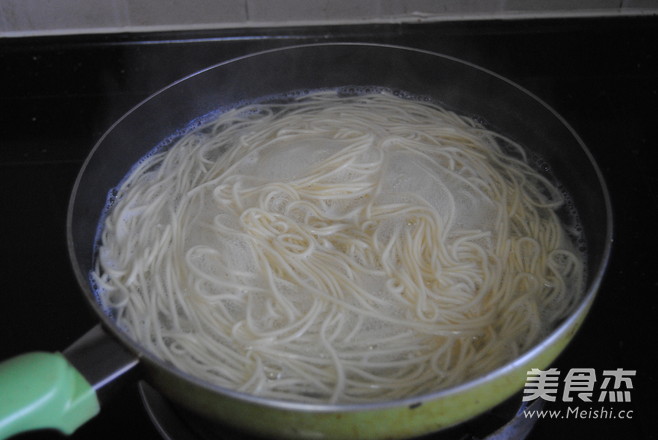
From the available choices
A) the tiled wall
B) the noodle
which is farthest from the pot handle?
the tiled wall

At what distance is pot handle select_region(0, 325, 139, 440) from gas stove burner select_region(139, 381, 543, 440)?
32 cm

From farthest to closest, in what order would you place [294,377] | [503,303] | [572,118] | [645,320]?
[572,118]
[645,320]
[503,303]
[294,377]

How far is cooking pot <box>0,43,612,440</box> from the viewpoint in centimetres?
95

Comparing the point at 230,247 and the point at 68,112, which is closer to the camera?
the point at 230,247

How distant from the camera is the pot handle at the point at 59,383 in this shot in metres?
0.92

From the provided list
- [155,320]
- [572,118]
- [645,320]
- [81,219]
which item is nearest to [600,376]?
[645,320]

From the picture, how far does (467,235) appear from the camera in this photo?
1432 millimetres

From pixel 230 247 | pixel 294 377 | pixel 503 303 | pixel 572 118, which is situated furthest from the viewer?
pixel 572 118

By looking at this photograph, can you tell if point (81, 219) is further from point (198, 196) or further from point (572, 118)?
point (572, 118)

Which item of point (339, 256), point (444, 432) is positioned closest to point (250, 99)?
point (339, 256)

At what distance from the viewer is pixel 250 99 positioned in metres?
1.79

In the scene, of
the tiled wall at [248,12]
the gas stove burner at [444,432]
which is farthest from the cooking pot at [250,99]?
the tiled wall at [248,12]

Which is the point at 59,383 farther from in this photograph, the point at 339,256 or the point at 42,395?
the point at 339,256

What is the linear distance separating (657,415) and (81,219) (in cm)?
129
